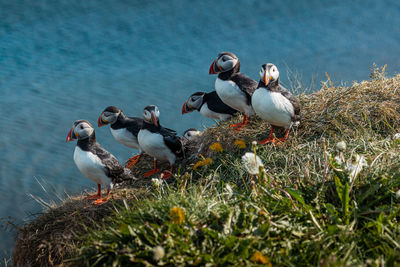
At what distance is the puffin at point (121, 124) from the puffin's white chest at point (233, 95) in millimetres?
1450

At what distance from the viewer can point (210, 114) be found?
25.4ft

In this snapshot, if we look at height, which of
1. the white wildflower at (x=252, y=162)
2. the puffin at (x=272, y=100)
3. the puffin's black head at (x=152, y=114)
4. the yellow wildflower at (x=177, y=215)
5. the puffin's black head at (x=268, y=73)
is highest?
the puffin's black head at (x=268, y=73)

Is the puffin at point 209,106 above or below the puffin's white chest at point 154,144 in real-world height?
above

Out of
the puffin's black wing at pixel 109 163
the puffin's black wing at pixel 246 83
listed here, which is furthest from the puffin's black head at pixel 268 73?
the puffin's black wing at pixel 109 163

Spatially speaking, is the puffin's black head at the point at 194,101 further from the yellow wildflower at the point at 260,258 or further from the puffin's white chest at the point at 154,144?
the yellow wildflower at the point at 260,258

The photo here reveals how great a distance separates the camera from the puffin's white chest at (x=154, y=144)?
238 inches

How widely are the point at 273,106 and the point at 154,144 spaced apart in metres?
1.79

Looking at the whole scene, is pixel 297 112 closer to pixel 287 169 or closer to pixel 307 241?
pixel 287 169

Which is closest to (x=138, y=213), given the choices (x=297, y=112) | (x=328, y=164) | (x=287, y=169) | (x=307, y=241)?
(x=307, y=241)

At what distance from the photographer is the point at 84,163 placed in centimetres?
538

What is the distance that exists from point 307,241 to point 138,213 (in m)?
1.34

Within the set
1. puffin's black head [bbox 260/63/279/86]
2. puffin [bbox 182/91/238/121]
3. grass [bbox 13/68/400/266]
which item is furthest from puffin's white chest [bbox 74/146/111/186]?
puffin [bbox 182/91/238/121]

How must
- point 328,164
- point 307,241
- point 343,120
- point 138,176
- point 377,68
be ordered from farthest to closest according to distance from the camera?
point 377,68, point 138,176, point 343,120, point 328,164, point 307,241

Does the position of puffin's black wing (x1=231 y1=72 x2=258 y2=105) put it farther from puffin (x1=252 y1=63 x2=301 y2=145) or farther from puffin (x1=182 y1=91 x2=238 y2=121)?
puffin (x1=182 y1=91 x2=238 y2=121)
